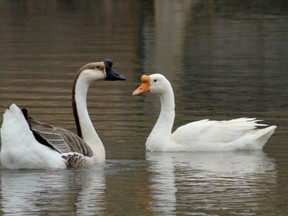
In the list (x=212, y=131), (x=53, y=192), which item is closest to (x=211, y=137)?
(x=212, y=131)

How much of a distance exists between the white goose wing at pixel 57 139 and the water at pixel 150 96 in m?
0.27

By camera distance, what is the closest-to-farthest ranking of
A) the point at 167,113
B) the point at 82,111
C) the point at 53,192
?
the point at 53,192, the point at 82,111, the point at 167,113

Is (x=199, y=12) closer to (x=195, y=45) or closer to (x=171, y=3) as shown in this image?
(x=171, y=3)

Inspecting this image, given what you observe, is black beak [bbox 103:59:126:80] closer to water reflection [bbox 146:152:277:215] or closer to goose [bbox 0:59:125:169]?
goose [bbox 0:59:125:169]

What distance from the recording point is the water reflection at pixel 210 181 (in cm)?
1284

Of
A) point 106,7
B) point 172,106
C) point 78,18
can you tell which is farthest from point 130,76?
point 106,7

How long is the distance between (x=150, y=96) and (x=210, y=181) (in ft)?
26.4

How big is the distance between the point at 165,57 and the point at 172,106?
11118mm

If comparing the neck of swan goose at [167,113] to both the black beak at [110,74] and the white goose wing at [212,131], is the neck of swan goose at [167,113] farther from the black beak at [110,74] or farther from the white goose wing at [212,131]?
the black beak at [110,74]

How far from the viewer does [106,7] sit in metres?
44.3

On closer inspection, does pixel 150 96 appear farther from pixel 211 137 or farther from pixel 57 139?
pixel 57 139

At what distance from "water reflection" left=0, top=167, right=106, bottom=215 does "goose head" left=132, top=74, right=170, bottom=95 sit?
2.99 m

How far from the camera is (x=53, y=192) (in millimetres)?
13484

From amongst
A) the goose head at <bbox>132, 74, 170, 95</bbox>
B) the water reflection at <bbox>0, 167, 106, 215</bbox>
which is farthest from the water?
the goose head at <bbox>132, 74, 170, 95</bbox>
